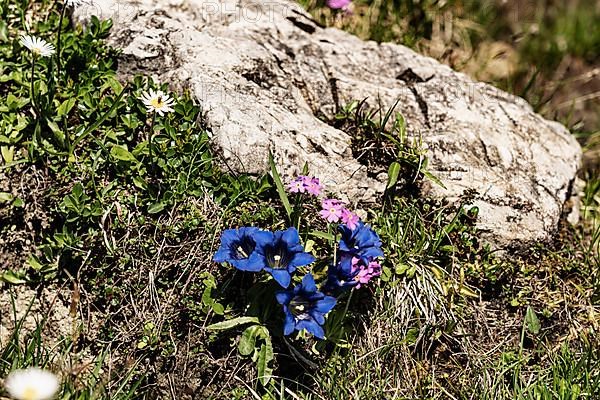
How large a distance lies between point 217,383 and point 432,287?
92cm

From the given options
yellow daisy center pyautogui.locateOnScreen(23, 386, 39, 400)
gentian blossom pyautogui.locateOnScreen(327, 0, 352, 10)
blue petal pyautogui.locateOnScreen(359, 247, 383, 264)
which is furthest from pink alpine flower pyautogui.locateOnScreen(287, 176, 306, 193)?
gentian blossom pyautogui.locateOnScreen(327, 0, 352, 10)

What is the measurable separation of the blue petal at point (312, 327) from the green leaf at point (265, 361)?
0.54 feet

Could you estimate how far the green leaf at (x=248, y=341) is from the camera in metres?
2.64

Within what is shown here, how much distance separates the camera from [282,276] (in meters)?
2.52

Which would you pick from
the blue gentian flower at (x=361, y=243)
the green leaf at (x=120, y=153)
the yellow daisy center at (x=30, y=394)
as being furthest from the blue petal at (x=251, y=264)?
the yellow daisy center at (x=30, y=394)

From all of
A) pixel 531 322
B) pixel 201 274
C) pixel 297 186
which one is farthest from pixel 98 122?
pixel 531 322

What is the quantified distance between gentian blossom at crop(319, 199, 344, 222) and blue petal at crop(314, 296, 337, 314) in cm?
30

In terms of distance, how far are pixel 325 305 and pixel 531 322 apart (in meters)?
0.95

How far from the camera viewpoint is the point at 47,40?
3.29 meters

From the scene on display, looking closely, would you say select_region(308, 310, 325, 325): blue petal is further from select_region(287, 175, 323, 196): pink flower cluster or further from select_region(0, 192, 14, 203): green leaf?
select_region(0, 192, 14, 203): green leaf

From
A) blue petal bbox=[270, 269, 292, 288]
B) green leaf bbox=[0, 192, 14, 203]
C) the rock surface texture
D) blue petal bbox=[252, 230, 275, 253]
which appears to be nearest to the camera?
blue petal bbox=[270, 269, 292, 288]

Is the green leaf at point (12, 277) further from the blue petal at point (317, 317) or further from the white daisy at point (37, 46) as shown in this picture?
the blue petal at point (317, 317)

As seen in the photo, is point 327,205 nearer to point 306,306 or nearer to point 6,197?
point 306,306

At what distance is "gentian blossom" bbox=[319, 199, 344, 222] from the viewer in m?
2.71
